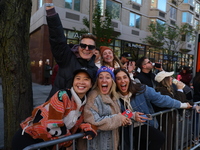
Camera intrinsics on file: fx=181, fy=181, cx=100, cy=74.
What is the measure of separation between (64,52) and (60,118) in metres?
0.93

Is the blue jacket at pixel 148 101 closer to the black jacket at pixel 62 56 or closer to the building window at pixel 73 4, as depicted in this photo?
the black jacket at pixel 62 56

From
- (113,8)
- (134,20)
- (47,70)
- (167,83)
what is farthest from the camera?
(134,20)

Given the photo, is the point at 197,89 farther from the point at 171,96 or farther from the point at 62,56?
the point at 62,56

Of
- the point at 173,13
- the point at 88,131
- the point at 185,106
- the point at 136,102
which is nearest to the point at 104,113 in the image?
the point at 88,131

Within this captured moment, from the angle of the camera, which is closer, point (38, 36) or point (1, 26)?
point (1, 26)

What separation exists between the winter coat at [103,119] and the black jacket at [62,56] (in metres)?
0.41

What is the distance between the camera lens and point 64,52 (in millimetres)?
2430

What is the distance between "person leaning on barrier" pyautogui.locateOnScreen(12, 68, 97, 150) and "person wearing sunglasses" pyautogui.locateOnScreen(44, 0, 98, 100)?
309mm

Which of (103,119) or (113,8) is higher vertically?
(113,8)

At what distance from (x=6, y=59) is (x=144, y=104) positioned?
7.67 ft

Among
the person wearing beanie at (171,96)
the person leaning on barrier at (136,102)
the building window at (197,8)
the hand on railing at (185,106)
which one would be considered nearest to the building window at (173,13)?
the building window at (197,8)

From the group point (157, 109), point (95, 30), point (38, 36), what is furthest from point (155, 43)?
point (157, 109)

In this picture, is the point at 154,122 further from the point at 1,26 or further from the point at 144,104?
the point at 1,26

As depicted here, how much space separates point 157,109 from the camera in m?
3.25
